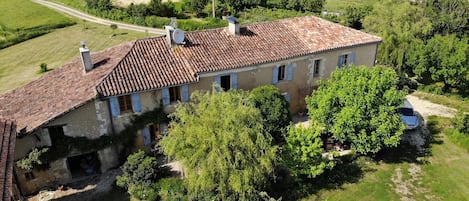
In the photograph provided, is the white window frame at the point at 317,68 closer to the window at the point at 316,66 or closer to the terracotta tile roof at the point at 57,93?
the window at the point at 316,66

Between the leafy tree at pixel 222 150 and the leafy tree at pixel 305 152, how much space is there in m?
3.04

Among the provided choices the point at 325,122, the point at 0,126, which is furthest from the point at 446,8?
the point at 0,126

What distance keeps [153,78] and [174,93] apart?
6.12ft

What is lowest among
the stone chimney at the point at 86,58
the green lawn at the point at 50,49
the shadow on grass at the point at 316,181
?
the shadow on grass at the point at 316,181

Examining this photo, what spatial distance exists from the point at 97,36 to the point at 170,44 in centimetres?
3534

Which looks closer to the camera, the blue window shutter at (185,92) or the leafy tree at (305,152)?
the leafy tree at (305,152)

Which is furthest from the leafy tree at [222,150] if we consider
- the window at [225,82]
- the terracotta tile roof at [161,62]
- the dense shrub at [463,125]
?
the dense shrub at [463,125]

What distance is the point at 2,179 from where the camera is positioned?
56.8 ft

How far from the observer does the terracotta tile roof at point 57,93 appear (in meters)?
23.5

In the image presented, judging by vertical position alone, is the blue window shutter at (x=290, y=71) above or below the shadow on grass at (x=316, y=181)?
above

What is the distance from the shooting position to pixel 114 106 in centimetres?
2441

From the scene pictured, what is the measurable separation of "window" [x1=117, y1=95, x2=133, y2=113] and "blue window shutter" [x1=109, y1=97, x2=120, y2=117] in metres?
0.25

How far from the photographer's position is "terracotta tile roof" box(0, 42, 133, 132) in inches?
924

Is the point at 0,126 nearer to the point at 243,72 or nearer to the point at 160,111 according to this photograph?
the point at 160,111
